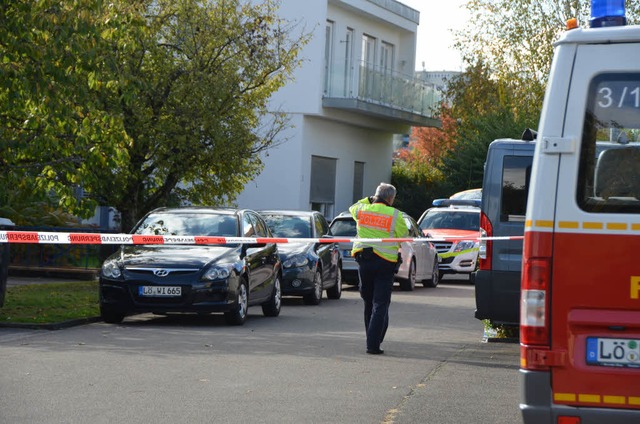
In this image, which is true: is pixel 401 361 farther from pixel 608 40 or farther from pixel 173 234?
pixel 608 40

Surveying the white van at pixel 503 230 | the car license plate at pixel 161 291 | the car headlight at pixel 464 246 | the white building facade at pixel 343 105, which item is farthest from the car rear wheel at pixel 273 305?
the white building facade at pixel 343 105

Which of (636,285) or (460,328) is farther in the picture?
(460,328)

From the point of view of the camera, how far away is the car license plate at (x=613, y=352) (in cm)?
669

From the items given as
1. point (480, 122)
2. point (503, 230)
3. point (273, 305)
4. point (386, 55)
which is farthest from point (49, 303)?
point (480, 122)

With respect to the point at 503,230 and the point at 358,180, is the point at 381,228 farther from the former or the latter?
the point at 358,180

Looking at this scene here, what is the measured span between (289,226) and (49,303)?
615 cm

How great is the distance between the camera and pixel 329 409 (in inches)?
383

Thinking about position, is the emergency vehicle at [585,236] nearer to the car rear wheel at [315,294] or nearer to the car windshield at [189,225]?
the car windshield at [189,225]

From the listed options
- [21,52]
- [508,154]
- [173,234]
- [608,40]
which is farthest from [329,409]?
[21,52]

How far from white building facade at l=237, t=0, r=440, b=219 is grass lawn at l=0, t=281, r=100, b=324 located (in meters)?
15.5

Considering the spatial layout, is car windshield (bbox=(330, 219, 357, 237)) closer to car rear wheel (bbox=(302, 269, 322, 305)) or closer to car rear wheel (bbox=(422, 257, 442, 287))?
car rear wheel (bbox=(422, 257, 442, 287))

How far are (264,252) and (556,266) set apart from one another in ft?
37.6

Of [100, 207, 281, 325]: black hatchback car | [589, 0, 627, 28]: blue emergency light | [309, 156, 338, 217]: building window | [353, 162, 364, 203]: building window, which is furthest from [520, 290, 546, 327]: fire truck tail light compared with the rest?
[353, 162, 364, 203]: building window

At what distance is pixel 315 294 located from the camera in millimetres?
21406
